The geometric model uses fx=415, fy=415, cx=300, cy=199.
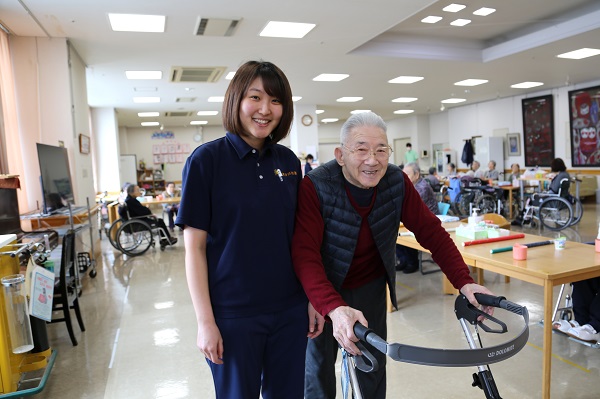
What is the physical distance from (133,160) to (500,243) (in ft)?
45.4

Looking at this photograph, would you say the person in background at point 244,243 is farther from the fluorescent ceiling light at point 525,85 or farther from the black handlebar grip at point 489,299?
the fluorescent ceiling light at point 525,85

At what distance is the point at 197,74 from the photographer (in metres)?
7.96

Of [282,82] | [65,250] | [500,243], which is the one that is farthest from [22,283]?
[500,243]

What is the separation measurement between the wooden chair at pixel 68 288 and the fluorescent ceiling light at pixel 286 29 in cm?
360

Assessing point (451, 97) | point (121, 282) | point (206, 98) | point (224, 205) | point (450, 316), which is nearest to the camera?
point (224, 205)

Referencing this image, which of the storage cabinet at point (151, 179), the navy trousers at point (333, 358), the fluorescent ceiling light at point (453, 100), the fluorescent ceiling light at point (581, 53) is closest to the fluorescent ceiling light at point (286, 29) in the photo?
the navy trousers at point (333, 358)

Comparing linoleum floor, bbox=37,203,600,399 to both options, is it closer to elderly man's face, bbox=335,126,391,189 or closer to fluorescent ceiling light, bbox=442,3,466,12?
elderly man's face, bbox=335,126,391,189

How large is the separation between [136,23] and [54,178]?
2192mm

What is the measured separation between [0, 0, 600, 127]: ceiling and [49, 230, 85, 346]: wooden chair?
266 centimetres

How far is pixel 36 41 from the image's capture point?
17.9 ft

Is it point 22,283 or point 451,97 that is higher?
point 451,97

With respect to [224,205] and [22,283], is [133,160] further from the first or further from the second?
[224,205]

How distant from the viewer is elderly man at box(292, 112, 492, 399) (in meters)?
1.38

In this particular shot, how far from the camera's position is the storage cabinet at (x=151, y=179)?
54.0 ft
